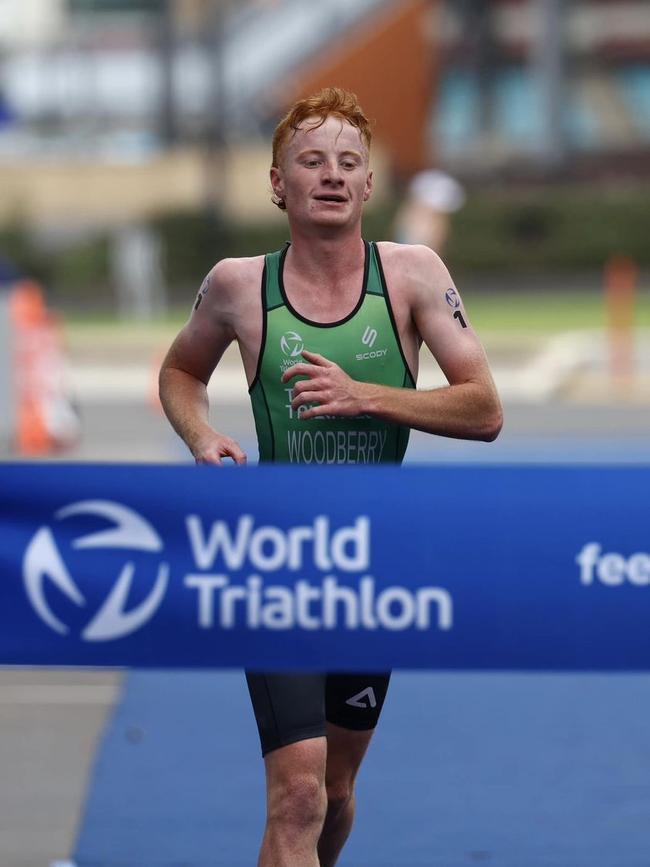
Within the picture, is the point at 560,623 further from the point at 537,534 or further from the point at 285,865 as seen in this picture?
the point at 285,865

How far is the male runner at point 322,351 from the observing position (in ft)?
14.6

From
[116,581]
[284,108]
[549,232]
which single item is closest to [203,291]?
[116,581]

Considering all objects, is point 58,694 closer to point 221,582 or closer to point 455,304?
point 455,304

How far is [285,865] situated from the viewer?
4414mm

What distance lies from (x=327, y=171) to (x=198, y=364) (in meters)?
0.63

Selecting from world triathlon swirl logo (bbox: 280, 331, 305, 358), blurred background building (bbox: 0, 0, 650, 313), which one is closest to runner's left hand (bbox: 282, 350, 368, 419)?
world triathlon swirl logo (bbox: 280, 331, 305, 358)

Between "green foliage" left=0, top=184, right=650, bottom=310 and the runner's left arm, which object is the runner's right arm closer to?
the runner's left arm

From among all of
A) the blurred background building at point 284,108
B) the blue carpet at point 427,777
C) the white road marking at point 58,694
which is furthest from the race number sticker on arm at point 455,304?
the blurred background building at point 284,108

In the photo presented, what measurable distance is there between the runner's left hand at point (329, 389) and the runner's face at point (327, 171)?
1.17 feet

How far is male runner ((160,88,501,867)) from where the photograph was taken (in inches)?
175

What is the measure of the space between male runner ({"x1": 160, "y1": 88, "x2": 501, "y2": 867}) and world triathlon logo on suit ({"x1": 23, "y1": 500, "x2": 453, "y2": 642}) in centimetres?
30

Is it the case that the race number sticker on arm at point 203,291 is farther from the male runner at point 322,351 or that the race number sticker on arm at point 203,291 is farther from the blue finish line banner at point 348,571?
the blue finish line banner at point 348,571

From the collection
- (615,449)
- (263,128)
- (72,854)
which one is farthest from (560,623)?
(263,128)

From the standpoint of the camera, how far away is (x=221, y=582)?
4184 mm
